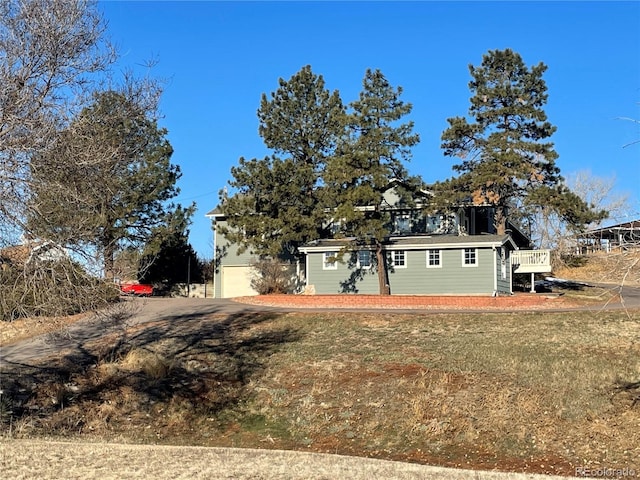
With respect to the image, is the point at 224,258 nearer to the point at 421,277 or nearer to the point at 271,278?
the point at 271,278

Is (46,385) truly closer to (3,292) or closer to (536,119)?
(3,292)

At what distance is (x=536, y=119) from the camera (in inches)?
1407

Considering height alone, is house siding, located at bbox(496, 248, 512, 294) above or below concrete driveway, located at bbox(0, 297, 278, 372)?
above

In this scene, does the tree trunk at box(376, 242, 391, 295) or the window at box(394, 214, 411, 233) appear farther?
the window at box(394, 214, 411, 233)

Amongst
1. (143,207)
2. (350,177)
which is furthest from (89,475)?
(143,207)

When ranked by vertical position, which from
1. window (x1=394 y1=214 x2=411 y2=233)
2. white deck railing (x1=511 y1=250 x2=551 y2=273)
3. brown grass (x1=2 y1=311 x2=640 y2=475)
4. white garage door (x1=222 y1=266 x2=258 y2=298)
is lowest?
brown grass (x1=2 y1=311 x2=640 y2=475)

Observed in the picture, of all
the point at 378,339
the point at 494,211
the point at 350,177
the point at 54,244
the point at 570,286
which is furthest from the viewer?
the point at 570,286

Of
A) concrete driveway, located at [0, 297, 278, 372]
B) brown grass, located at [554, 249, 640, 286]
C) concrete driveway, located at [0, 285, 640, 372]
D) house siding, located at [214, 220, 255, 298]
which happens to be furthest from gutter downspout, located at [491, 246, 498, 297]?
brown grass, located at [554, 249, 640, 286]

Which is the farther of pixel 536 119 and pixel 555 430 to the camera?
pixel 536 119

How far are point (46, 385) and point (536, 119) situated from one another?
28.2 m

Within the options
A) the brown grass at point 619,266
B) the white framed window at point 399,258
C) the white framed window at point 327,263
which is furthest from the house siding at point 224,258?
the brown grass at point 619,266

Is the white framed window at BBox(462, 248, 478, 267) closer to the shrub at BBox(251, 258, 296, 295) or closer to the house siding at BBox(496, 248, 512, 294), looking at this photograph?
the house siding at BBox(496, 248, 512, 294)

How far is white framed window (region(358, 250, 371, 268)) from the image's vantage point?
119 feet

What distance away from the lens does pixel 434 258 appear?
34.9m
